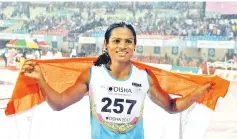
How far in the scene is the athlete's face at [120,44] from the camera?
142 centimetres

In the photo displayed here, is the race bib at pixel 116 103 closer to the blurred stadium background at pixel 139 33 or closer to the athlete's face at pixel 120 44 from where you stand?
the athlete's face at pixel 120 44

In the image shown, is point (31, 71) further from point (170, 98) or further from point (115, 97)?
point (170, 98)

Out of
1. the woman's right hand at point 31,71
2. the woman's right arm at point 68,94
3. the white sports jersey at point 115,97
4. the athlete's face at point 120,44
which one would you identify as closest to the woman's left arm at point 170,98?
the white sports jersey at point 115,97

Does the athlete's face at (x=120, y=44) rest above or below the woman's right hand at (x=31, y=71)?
above

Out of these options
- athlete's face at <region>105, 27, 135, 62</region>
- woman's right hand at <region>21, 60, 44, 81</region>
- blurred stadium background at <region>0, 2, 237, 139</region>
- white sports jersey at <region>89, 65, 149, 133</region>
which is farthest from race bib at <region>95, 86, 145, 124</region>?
blurred stadium background at <region>0, 2, 237, 139</region>

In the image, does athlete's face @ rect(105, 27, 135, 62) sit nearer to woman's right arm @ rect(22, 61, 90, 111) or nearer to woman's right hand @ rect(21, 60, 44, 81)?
woman's right arm @ rect(22, 61, 90, 111)

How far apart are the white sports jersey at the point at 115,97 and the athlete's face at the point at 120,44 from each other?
0.26 ft

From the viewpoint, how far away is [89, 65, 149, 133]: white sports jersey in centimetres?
144

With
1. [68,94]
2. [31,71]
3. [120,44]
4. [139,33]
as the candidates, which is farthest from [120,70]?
[139,33]

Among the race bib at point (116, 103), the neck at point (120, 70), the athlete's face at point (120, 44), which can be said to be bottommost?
the race bib at point (116, 103)

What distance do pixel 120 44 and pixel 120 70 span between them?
4.5 inches

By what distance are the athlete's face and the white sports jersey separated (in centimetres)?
8

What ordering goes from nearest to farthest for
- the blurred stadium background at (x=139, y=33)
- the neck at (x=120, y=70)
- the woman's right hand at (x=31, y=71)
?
the woman's right hand at (x=31, y=71)
the neck at (x=120, y=70)
the blurred stadium background at (x=139, y=33)

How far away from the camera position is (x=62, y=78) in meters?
1.58
